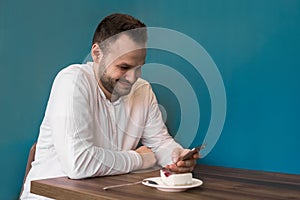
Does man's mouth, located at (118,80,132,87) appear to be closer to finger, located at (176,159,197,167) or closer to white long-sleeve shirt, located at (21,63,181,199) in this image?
white long-sleeve shirt, located at (21,63,181,199)

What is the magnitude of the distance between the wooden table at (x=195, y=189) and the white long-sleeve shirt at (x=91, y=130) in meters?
0.06

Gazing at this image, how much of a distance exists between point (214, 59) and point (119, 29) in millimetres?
475

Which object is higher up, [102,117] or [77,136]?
[102,117]

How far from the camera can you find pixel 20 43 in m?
1.76

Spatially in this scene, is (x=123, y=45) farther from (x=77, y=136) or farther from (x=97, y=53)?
(x=77, y=136)

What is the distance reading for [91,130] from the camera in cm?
135

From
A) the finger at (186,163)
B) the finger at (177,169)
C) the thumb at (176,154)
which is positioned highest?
the thumb at (176,154)

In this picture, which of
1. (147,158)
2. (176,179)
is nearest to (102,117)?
(147,158)

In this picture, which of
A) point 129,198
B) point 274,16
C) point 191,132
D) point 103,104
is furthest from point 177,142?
point 129,198

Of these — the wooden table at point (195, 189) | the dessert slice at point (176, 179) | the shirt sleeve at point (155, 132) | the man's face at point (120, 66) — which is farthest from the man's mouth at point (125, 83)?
the dessert slice at point (176, 179)

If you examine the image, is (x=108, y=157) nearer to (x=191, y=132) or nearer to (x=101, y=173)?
(x=101, y=173)

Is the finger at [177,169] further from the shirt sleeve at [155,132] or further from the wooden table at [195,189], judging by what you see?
the shirt sleeve at [155,132]

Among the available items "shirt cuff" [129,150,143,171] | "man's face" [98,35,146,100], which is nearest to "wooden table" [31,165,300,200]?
"shirt cuff" [129,150,143,171]

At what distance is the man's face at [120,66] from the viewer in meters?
1.39
